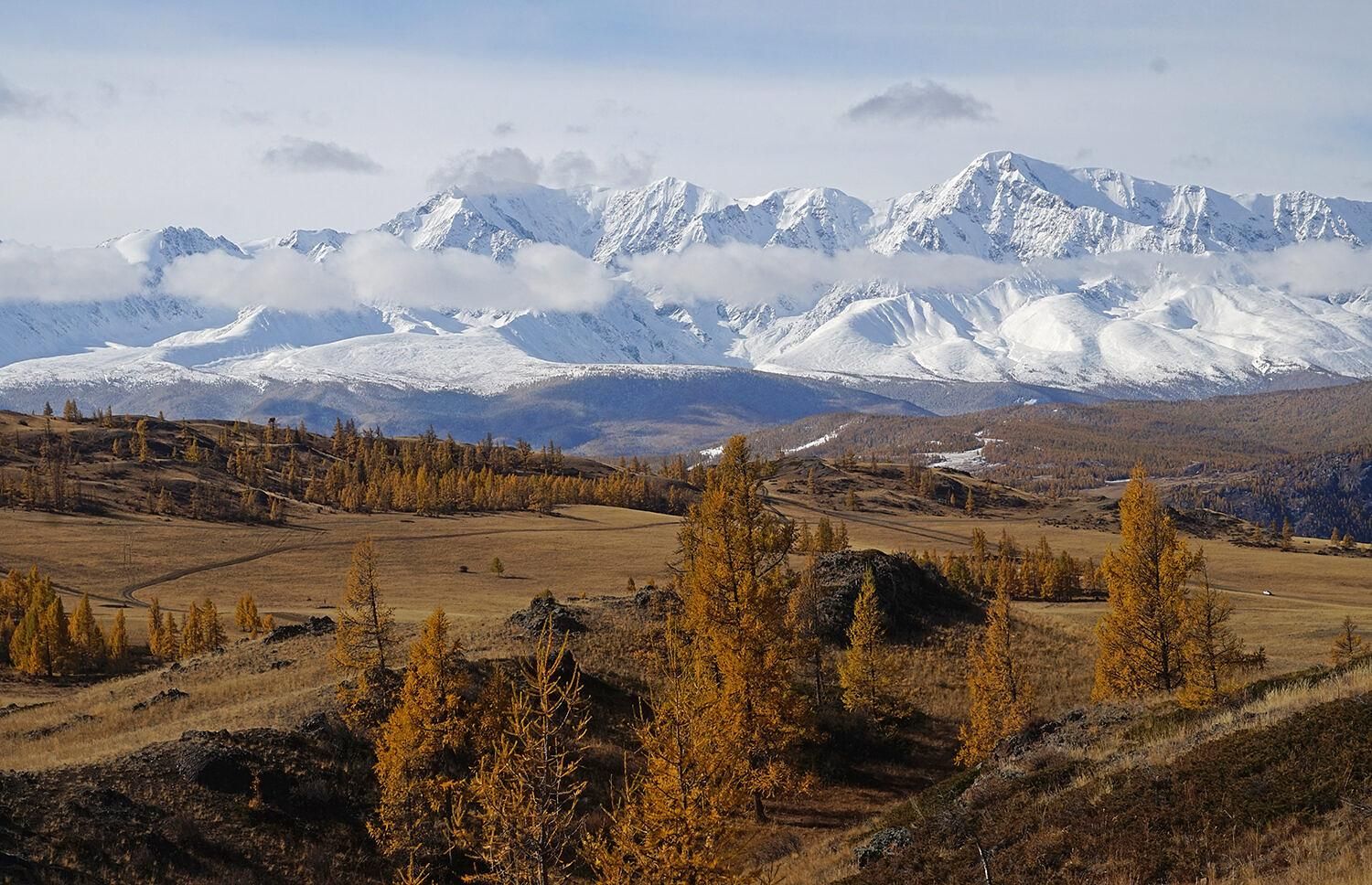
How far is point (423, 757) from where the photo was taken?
36.3 meters

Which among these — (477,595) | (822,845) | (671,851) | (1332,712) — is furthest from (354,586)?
(477,595)

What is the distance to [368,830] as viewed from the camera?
3553cm

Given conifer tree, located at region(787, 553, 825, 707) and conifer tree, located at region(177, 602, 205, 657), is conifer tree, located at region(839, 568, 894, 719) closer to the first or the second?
conifer tree, located at region(787, 553, 825, 707)

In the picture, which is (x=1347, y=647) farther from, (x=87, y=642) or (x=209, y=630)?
(x=87, y=642)

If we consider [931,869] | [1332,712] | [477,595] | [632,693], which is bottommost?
[477,595]

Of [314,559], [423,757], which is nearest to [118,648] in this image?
[314,559]

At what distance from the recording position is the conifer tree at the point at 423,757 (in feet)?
115

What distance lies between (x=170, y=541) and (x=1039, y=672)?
131 meters

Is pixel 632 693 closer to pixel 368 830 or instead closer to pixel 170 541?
pixel 368 830

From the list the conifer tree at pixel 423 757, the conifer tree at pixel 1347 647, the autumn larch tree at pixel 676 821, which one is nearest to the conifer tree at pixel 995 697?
the conifer tree at pixel 423 757

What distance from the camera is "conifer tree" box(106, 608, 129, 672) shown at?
87000 millimetres

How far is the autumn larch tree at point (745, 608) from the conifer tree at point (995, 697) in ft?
29.6

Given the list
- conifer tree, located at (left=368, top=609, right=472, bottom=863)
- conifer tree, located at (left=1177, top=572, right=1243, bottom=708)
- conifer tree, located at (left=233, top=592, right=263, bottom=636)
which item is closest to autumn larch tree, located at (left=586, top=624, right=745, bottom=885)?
conifer tree, located at (left=368, top=609, right=472, bottom=863)

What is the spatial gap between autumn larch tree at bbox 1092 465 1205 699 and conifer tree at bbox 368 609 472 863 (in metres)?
27.3
